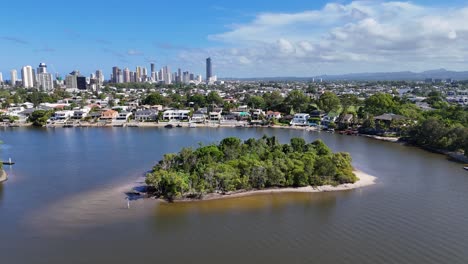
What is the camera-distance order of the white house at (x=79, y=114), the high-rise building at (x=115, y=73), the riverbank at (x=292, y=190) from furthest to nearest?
the high-rise building at (x=115, y=73)
the white house at (x=79, y=114)
the riverbank at (x=292, y=190)

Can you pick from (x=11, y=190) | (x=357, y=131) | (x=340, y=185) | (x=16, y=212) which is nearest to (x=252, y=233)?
(x=340, y=185)

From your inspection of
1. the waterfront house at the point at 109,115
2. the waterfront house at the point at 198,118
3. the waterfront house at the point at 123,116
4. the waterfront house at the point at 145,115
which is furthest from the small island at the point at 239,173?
the waterfront house at the point at 109,115

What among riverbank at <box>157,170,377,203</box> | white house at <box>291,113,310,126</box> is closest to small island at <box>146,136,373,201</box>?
riverbank at <box>157,170,377,203</box>

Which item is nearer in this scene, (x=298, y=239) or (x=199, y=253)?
(x=199, y=253)

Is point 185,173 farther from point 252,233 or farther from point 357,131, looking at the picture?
point 357,131

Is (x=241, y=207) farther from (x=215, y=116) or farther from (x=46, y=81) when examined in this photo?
(x=46, y=81)

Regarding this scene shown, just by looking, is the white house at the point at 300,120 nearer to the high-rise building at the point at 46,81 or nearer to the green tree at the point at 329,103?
the green tree at the point at 329,103

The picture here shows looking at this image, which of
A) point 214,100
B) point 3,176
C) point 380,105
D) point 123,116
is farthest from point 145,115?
point 380,105
